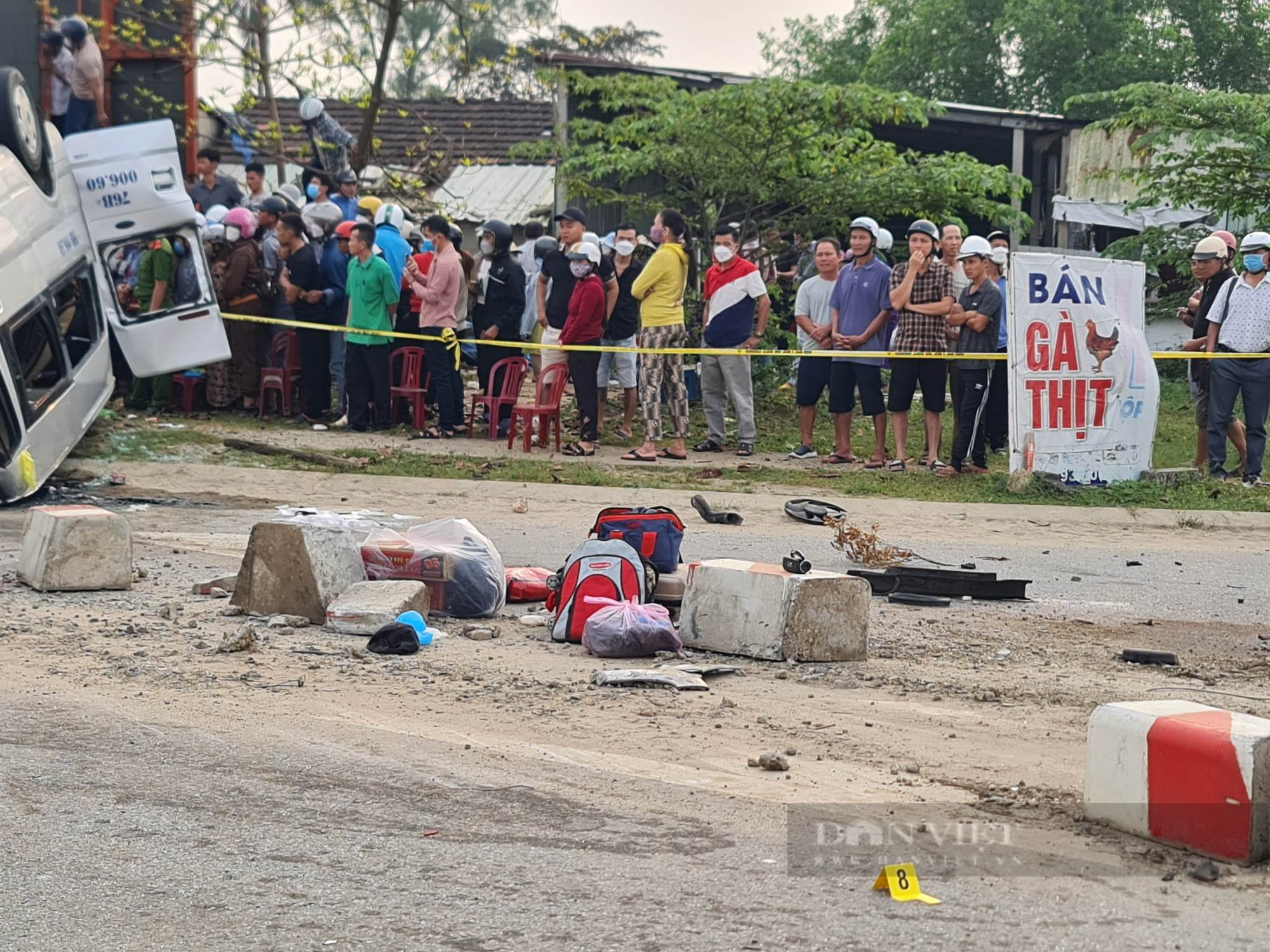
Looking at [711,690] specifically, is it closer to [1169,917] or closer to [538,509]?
[1169,917]

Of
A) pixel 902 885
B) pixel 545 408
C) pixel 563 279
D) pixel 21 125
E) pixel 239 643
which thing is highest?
pixel 21 125

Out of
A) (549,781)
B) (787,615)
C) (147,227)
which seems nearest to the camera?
(549,781)

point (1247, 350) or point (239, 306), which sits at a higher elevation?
point (239, 306)

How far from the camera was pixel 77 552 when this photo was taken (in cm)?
947

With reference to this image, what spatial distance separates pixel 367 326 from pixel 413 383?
91 cm

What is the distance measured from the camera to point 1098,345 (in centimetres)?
1458

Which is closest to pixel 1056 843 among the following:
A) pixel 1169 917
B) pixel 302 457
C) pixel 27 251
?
pixel 1169 917

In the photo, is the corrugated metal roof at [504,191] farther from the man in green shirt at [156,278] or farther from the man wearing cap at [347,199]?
the man in green shirt at [156,278]

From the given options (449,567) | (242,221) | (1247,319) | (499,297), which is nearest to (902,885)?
(449,567)

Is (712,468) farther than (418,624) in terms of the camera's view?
Yes

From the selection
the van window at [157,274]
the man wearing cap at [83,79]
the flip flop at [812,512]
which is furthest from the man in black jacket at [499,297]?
the man wearing cap at [83,79]

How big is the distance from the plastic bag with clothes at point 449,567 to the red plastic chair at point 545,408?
7104 millimetres

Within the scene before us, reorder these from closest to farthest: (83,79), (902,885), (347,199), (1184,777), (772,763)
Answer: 1. (902,885)
2. (1184,777)
3. (772,763)
4. (347,199)
5. (83,79)

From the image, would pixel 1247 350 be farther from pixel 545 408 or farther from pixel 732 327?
pixel 545 408
